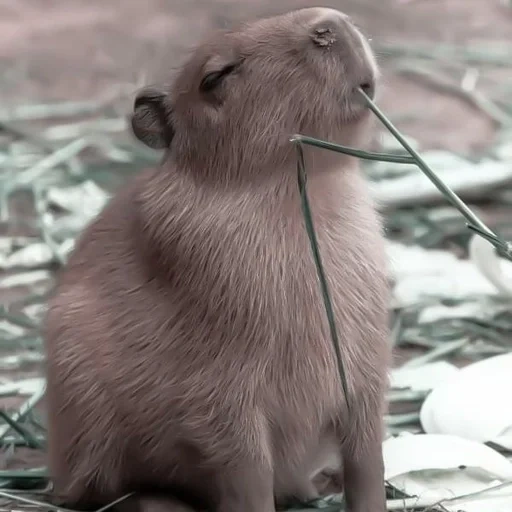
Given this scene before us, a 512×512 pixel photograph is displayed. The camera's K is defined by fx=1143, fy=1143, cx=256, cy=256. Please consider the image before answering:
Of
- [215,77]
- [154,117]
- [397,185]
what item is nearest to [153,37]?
[397,185]

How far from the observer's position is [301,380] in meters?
1.68

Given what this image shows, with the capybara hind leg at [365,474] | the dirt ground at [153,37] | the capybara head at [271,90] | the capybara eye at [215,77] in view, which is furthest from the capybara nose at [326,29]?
the dirt ground at [153,37]

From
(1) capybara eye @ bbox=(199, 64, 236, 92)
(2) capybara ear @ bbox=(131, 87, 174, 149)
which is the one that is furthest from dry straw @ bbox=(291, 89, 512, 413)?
(2) capybara ear @ bbox=(131, 87, 174, 149)

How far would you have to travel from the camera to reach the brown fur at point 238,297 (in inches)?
62.4

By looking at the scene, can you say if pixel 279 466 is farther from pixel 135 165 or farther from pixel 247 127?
pixel 135 165

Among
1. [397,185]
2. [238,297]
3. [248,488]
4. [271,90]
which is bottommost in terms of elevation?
[248,488]

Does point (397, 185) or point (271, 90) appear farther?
point (397, 185)

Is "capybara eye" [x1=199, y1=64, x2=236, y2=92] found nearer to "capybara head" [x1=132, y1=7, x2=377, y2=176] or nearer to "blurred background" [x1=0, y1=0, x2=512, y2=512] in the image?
"capybara head" [x1=132, y1=7, x2=377, y2=176]

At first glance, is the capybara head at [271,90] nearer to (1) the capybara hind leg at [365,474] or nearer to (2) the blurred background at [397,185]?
(2) the blurred background at [397,185]

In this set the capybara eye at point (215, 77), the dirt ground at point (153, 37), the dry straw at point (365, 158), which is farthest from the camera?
the dirt ground at point (153, 37)

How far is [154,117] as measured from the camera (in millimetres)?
1730

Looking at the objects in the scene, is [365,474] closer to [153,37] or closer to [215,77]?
[215,77]

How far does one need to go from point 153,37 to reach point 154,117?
11.0ft

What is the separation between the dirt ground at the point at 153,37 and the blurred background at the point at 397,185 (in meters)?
0.01
